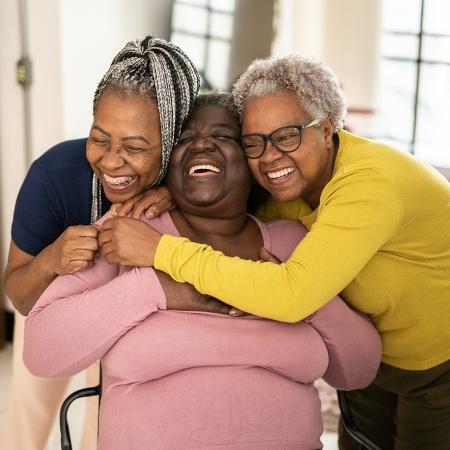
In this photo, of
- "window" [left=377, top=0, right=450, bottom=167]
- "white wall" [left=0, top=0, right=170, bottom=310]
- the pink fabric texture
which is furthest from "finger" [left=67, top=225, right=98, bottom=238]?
"window" [left=377, top=0, right=450, bottom=167]

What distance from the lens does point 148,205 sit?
1633 millimetres

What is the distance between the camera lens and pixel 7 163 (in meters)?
3.34

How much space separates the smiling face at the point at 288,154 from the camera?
1.57m

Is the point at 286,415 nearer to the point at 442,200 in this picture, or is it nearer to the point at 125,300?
the point at 125,300

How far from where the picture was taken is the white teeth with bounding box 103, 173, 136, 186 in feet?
5.47

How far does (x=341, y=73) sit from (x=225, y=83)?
2.69ft

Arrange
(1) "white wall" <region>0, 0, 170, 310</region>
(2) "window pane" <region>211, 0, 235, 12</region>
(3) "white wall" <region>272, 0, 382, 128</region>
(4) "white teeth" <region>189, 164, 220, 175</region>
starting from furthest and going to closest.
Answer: (3) "white wall" <region>272, 0, 382, 128</region> < (2) "window pane" <region>211, 0, 235, 12</region> < (1) "white wall" <region>0, 0, 170, 310</region> < (4) "white teeth" <region>189, 164, 220, 175</region>

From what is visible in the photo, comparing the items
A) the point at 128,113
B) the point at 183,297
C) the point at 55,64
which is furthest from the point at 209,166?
the point at 55,64

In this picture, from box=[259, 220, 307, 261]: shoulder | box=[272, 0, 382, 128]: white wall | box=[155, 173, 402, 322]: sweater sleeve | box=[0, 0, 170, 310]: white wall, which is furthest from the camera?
box=[272, 0, 382, 128]: white wall

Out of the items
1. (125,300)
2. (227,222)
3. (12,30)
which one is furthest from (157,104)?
(12,30)

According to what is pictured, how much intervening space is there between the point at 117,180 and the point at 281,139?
43cm

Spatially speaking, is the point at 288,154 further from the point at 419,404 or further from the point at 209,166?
the point at 419,404

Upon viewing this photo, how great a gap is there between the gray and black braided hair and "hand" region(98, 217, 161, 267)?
23 cm

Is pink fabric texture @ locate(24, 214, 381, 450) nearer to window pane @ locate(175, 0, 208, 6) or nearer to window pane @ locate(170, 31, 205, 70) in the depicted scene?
window pane @ locate(170, 31, 205, 70)
